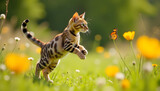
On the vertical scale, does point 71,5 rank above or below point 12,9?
above

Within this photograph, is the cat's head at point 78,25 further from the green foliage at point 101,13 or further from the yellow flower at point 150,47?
the green foliage at point 101,13

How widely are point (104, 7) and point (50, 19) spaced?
586 cm

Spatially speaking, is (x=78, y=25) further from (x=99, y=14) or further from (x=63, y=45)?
(x=99, y=14)

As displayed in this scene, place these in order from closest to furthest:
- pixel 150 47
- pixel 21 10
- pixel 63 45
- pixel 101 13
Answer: pixel 150 47 < pixel 63 45 < pixel 21 10 < pixel 101 13

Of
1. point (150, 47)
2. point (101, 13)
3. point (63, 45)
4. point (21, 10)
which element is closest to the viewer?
point (150, 47)

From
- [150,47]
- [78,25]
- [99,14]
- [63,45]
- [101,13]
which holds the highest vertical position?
[101,13]

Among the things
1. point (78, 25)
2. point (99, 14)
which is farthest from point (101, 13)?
point (78, 25)

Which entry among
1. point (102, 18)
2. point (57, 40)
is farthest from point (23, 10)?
point (57, 40)

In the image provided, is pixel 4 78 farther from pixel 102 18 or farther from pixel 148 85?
pixel 102 18

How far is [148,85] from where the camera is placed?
2.06m

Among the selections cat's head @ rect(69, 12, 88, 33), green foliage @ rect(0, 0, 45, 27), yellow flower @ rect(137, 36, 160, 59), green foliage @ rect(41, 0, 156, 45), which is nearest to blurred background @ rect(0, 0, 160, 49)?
green foliage @ rect(41, 0, 156, 45)

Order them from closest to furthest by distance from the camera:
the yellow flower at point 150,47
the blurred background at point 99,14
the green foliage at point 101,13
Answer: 1. the yellow flower at point 150,47
2. the blurred background at point 99,14
3. the green foliage at point 101,13

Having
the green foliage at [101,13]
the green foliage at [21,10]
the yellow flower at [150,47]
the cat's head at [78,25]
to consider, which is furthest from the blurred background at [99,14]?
the yellow flower at [150,47]

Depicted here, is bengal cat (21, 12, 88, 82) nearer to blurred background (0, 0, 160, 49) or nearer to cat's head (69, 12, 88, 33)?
cat's head (69, 12, 88, 33)
